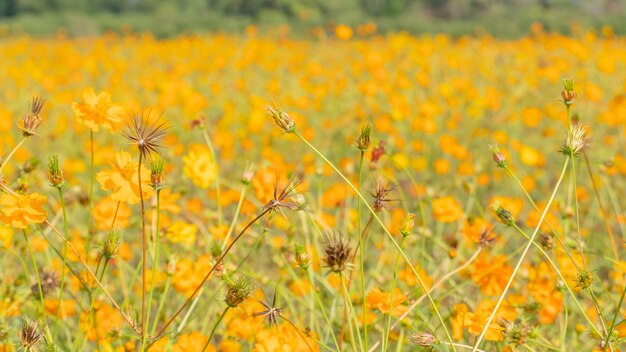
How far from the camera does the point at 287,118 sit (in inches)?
28.6

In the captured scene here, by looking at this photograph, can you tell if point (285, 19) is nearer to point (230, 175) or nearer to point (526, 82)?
point (526, 82)

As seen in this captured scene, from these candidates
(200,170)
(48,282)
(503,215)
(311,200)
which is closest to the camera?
(503,215)

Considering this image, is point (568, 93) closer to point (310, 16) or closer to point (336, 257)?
point (336, 257)

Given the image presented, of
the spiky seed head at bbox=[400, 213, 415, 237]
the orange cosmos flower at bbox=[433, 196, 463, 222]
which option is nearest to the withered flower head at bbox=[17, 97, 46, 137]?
the spiky seed head at bbox=[400, 213, 415, 237]

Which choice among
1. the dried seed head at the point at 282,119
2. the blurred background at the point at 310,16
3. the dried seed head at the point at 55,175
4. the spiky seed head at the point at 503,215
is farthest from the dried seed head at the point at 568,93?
the blurred background at the point at 310,16

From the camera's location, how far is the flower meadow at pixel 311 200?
0.83 m

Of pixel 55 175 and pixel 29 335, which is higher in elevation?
pixel 55 175

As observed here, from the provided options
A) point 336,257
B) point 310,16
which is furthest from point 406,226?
point 310,16

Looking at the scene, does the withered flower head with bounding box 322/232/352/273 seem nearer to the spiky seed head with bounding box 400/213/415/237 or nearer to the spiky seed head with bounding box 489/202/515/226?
the spiky seed head with bounding box 400/213/415/237

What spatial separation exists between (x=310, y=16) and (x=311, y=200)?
372 inches

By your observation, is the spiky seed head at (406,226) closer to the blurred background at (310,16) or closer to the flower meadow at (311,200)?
the flower meadow at (311,200)

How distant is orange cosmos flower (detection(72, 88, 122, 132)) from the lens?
0.86 m

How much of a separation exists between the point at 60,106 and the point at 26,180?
3040mm

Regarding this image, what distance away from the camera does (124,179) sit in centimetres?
84
